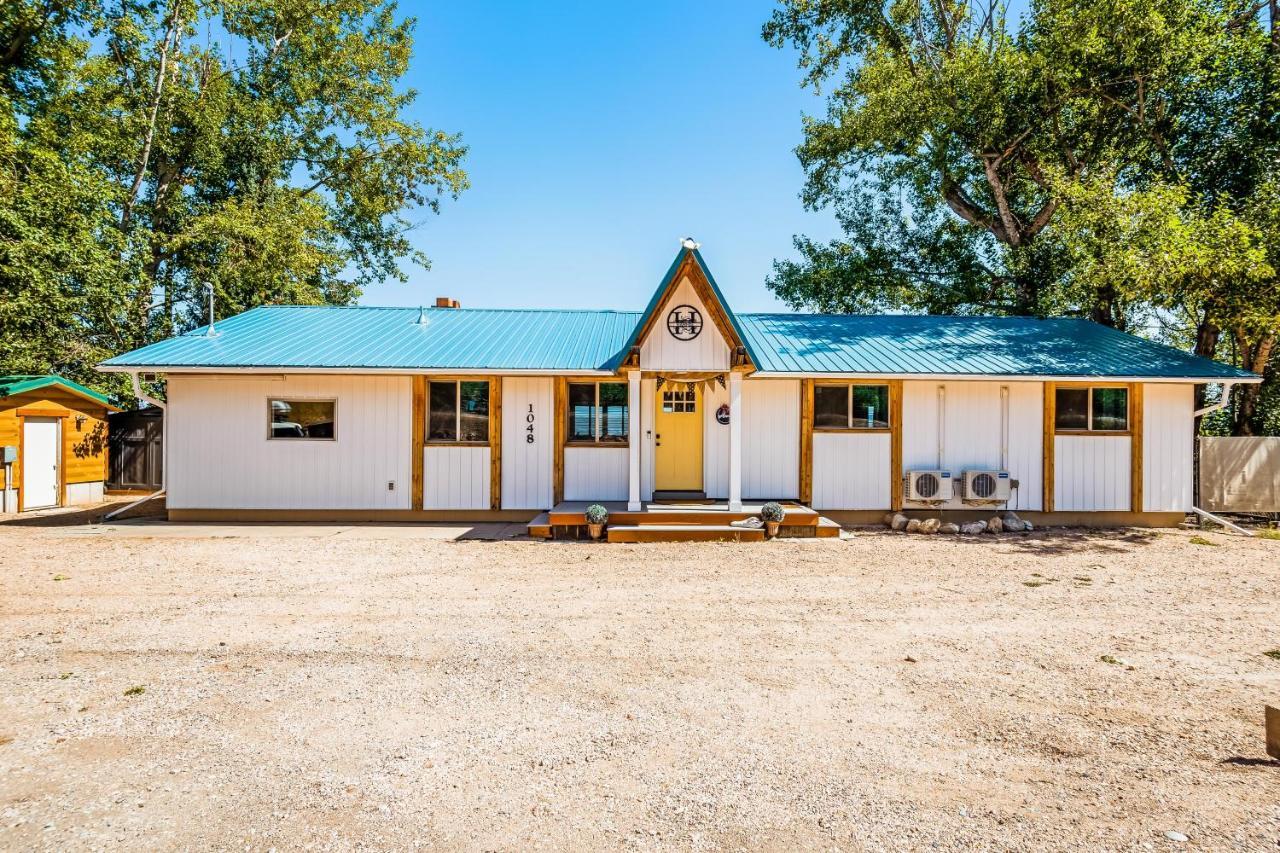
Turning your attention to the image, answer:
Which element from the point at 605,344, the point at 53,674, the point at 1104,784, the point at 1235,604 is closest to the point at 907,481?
the point at 1235,604

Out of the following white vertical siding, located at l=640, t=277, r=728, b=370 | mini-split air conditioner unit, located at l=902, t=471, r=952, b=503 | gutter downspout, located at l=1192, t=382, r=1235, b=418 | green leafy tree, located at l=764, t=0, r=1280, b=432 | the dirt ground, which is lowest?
the dirt ground

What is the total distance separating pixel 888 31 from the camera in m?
20.7

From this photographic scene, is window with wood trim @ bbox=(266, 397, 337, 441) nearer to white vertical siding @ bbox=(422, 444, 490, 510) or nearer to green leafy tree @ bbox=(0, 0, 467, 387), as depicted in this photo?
white vertical siding @ bbox=(422, 444, 490, 510)

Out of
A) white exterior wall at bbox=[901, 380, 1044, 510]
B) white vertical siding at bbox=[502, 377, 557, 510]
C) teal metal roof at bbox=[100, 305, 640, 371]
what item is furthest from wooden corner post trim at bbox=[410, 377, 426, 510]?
white exterior wall at bbox=[901, 380, 1044, 510]

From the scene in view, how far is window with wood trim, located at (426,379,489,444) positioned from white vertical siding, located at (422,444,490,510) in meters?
0.22

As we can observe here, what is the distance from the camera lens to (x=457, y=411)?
1159cm

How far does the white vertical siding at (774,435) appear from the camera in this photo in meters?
11.6

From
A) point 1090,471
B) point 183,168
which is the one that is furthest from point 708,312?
point 183,168

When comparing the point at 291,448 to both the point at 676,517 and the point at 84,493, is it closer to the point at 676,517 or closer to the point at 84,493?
the point at 84,493

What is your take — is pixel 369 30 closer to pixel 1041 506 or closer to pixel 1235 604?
pixel 1041 506

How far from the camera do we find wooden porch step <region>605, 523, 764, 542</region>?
388 inches

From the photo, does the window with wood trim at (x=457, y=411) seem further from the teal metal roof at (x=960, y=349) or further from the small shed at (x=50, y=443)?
the small shed at (x=50, y=443)

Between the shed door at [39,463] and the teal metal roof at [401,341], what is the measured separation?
2.84m

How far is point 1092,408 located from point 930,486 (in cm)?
371
